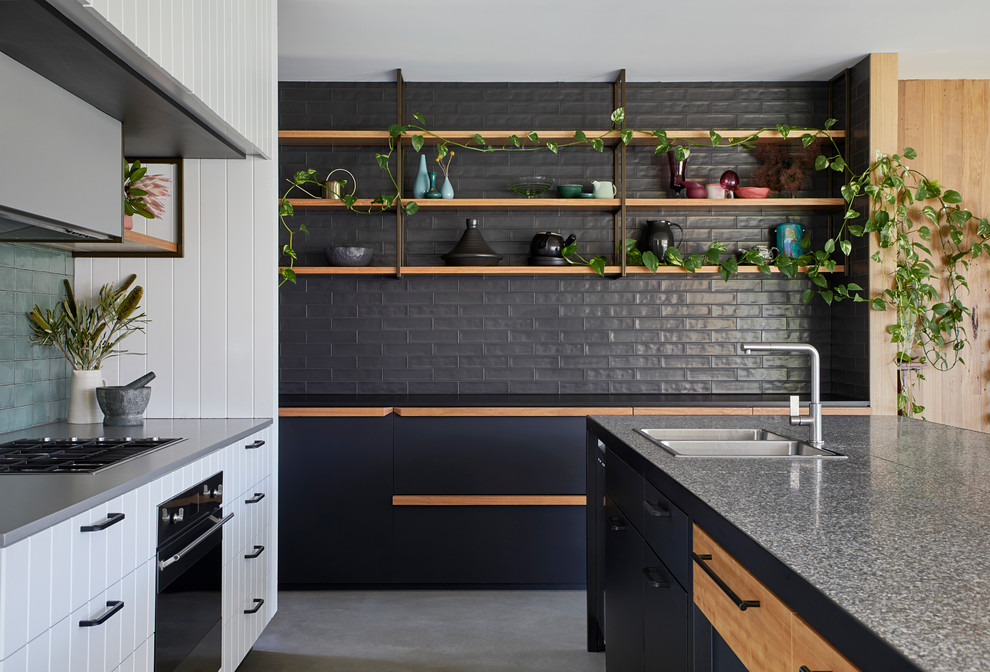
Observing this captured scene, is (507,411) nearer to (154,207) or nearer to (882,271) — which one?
(154,207)

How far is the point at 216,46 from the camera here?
2.53m

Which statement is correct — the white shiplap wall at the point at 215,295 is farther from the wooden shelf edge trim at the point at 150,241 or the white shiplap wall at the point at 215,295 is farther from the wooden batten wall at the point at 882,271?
the wooden batten wall at the point at 882,271

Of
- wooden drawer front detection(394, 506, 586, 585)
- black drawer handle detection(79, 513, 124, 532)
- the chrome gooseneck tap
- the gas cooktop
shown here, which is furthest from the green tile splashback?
the chrome gooseneck tap

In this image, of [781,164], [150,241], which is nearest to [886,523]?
[150,241]

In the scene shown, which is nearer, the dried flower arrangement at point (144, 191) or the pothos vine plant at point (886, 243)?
the dried flower arrangement at point (144, 191)

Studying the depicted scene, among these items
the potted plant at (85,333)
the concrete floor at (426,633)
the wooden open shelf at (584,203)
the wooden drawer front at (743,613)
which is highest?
the wooden open shelf at (584,203)

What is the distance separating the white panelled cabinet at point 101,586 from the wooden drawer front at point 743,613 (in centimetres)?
133

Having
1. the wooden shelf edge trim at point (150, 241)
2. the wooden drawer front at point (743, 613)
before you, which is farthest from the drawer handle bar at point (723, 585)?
the wooden shelf edge trim at point (150, 241)

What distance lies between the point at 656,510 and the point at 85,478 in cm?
143

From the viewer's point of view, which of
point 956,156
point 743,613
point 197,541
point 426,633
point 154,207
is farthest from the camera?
point 956,156

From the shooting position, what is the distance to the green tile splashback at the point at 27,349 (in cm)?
263

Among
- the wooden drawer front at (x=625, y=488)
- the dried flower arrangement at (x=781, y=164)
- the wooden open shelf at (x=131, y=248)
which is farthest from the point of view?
the dried flower arrangement at (x=781, y=164)

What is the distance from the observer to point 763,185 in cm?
438

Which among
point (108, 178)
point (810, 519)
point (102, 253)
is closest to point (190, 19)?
point (108, 178)
